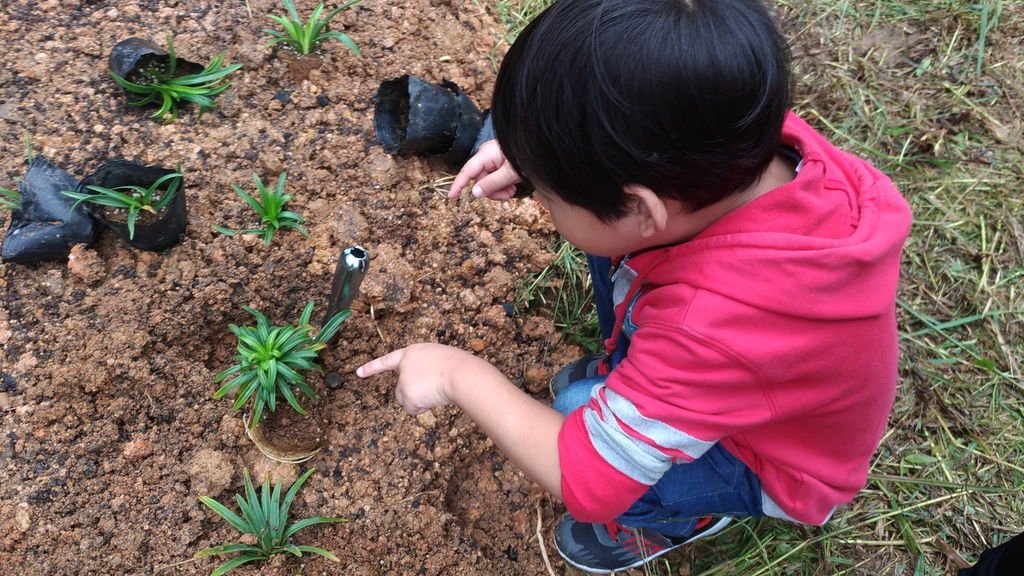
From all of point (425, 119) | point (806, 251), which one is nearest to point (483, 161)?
point (425, 119)

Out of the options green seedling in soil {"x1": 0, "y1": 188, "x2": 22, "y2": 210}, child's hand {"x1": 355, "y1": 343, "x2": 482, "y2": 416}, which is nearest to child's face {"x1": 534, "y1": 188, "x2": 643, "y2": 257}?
→ child's hand {"x1": 355, "y1": 343, "x2": 482, "y2": 416}

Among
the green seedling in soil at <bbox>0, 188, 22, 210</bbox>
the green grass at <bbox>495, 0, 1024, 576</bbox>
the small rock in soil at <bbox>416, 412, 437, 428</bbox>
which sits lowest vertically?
the green grass at <bbox>495, 0, 1024, 576</bbox>

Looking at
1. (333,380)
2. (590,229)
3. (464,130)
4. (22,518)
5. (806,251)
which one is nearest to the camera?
(806,251)

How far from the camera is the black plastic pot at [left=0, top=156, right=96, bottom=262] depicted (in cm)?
205

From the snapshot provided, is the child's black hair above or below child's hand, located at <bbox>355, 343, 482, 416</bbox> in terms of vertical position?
above

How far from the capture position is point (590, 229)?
1.39 metres

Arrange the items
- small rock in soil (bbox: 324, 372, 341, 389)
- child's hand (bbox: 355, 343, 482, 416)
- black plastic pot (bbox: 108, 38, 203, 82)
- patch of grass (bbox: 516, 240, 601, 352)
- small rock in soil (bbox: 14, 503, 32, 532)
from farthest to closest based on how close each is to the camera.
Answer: patch of grass (bbox: 516, 240, 601, 352), black plastic pot (bbox: 108, 38, 203, 82), small rock in soil (bbox: 324, 372, 341, 389), small rock in soil (bbox: 14, 503, 32, 532), child's hand (bbox: 355, 343, 482, 416)

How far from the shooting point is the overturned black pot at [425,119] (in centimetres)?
239

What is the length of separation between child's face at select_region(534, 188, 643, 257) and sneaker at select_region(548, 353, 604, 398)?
87 cm

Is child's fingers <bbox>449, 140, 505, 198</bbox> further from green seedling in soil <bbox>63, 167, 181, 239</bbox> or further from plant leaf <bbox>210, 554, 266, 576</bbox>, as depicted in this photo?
plant leaf <bbox>210, 554, 266, 576</bbox>

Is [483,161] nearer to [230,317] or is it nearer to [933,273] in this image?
[230,317]

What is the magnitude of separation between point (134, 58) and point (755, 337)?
2116 millimetres

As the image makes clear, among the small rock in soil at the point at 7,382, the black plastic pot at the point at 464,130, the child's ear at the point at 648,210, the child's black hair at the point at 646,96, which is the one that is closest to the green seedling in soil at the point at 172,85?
the black plastic pot at the point at 464,130

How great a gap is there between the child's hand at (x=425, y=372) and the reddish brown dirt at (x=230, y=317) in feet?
1.60
